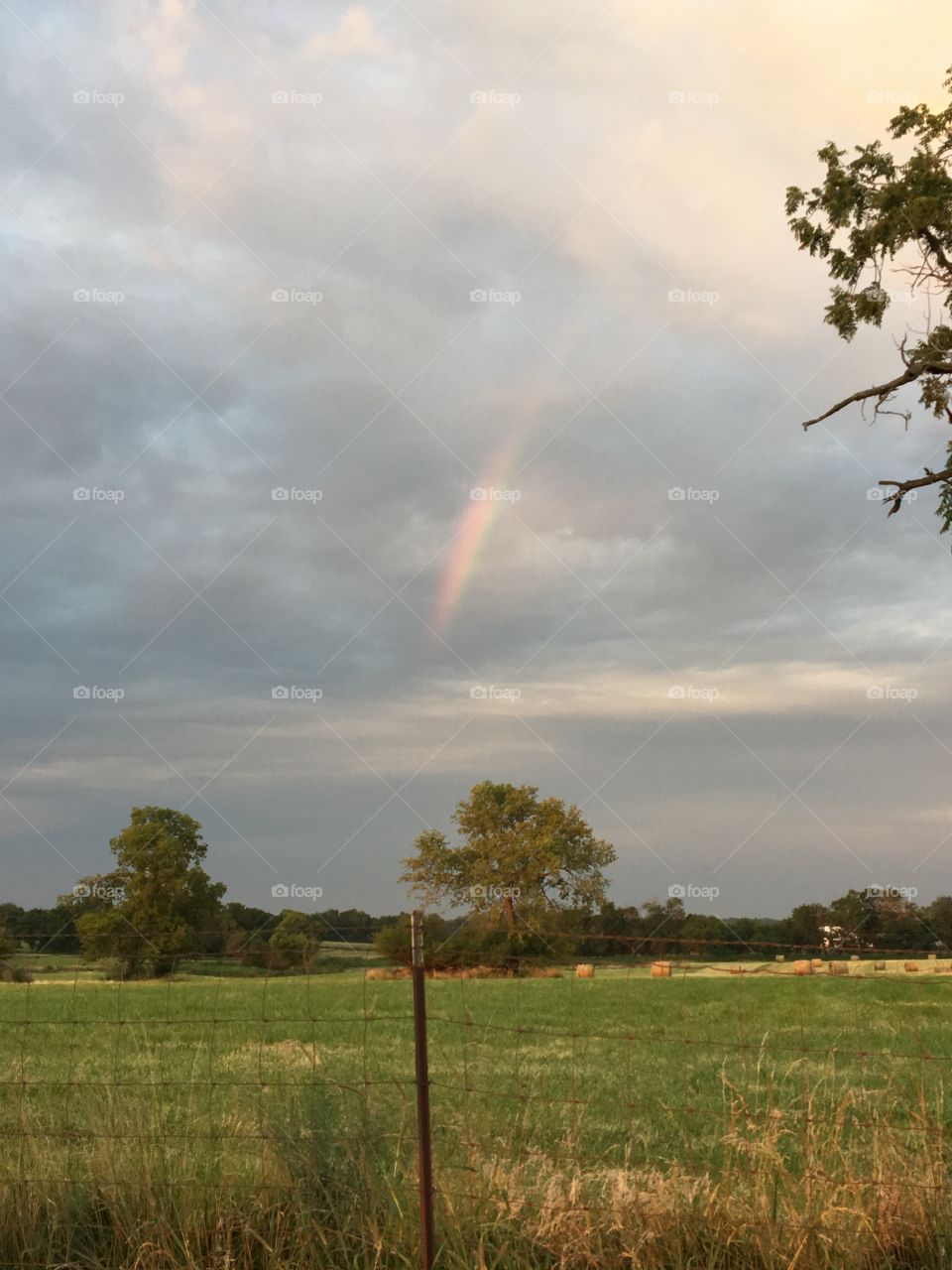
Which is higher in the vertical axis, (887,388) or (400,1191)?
(887,388)

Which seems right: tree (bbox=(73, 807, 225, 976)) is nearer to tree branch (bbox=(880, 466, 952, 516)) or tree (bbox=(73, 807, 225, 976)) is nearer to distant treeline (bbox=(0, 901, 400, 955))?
distant treeline (bbox=(0, 901, 400, 955))

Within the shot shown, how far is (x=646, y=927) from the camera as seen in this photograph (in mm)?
73188

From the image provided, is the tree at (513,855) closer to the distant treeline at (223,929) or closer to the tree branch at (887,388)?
the distant treeline at (223,929)

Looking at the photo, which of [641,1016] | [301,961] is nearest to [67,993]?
[641,1016]

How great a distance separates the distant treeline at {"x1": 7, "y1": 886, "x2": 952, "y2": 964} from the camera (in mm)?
7391

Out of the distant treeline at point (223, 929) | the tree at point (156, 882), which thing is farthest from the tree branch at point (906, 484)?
the tree at point (156, 882)

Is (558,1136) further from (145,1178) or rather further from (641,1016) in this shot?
(641,1016)

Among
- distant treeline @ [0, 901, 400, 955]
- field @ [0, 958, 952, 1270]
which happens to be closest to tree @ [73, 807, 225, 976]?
distant treeline @ [0, 901, 400, 955]

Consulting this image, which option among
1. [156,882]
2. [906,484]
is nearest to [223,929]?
[906,484]

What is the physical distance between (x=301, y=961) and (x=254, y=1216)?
158cm

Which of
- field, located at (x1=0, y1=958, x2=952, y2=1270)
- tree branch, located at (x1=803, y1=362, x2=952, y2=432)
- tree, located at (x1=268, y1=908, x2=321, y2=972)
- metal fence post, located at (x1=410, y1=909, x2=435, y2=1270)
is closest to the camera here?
metal fence post, located at (x1=410, y1=909, x2=435, y2=1270)

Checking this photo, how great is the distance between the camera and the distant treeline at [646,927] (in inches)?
291

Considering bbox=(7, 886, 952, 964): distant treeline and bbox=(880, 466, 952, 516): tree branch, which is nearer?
bbox=(7, 886, 952, 964): distant treeline

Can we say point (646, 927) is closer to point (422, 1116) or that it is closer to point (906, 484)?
point (906, 484)
